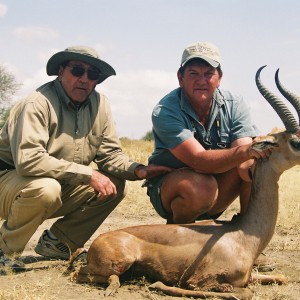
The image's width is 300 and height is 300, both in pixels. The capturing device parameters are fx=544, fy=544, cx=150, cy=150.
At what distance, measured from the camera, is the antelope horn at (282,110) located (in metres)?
5.17

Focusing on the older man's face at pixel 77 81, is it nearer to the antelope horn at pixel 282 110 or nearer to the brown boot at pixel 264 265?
the antelope horn at pixel 282 110

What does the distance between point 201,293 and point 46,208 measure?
1.96m

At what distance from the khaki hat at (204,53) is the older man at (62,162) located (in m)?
A: 1.12

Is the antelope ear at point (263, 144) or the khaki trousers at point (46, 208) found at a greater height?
the antelope ear at point (263, 144)

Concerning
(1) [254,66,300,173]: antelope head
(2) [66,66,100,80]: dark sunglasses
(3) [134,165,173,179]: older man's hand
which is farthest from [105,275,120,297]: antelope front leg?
(2) [66,66,100,80]: dark sunglasses

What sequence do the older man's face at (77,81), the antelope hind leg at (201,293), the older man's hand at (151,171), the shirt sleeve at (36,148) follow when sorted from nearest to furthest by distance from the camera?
the antelope hind leg at (201,293) → the shirt sleeve at (36,148) → the older man's hand at (151,171) → the older man's face at (77,81)

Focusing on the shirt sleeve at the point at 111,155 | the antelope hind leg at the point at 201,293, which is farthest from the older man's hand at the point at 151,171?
the antelope hind leg at the point at 201,293

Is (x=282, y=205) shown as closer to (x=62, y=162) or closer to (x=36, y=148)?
(x=62, y=162)

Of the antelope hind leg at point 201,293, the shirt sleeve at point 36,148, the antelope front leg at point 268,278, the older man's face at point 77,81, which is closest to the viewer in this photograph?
the antelope hind leg at point 201,293

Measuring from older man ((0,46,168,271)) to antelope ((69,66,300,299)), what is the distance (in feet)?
2.95

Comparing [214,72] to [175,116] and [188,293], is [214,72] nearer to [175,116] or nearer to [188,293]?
[175,116]

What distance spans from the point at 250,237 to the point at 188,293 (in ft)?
2.73

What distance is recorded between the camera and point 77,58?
21.2 feet

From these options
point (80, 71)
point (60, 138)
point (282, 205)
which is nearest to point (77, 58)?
point (80, 71)
